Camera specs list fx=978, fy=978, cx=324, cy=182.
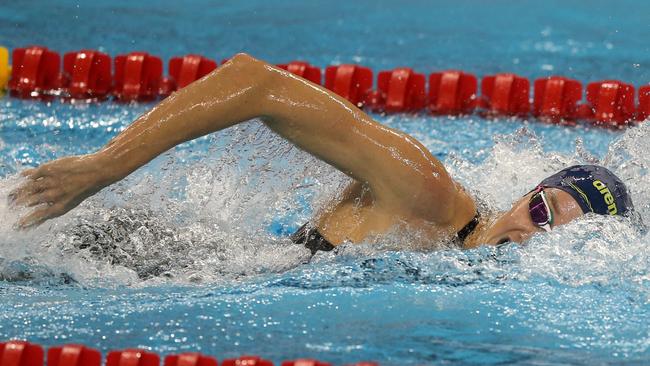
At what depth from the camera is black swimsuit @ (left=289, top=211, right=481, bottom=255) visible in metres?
2.88

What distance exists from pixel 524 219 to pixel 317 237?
24.1 inches

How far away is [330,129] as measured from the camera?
2.62 meters

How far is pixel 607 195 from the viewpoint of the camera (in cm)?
283

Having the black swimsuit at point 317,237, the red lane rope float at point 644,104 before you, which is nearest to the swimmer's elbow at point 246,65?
the black swimsuit at point 317,237

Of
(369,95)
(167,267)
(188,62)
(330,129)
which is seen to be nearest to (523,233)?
(330,129)

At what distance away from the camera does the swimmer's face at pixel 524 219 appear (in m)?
2.78

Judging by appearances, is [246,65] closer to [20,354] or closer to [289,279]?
[289,279]

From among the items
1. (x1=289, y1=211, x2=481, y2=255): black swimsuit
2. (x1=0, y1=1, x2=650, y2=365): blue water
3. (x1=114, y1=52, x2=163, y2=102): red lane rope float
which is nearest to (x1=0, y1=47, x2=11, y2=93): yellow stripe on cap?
(x1=114, y1=52, x2=163, y2=102): red lane rope float

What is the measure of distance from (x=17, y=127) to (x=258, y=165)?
2.01 metres

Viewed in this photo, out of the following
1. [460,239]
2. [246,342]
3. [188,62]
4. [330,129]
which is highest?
[188,62]

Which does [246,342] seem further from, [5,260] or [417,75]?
[417,75]

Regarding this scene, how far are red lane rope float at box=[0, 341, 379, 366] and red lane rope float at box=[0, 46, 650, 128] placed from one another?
2813mm

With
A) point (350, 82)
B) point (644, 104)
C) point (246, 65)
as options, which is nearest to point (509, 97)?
point (644, 104)

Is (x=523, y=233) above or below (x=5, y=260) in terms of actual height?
above
